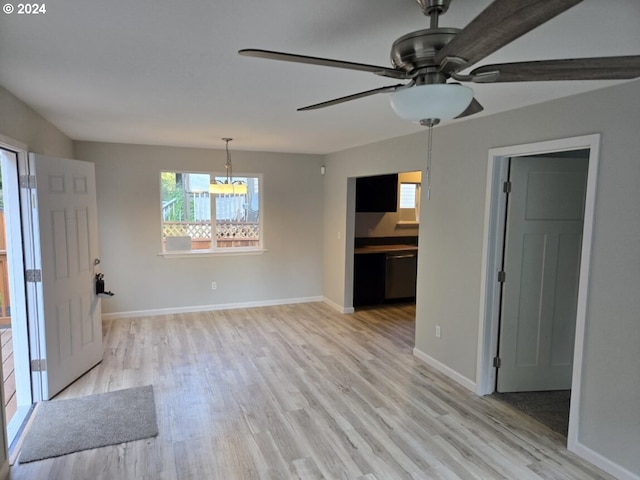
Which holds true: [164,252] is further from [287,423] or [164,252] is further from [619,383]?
[619,383]

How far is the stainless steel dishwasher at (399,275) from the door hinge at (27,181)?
4684 mm

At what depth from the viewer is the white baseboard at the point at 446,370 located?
3.56 m

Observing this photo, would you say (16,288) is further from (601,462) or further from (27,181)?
(601,462)

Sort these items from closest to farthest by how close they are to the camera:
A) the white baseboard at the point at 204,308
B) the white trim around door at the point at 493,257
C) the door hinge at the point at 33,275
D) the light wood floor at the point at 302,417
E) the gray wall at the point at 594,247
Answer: the gray wall at the point at 594,247
the light wood floor at the point at 302,417
the white trim around door at the point at 493,257
the door hinge at the point at 33,275
the white baseboard at the point at 204,308

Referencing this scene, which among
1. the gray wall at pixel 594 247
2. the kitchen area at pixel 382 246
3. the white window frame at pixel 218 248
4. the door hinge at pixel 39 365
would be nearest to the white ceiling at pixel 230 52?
the gray wall at pixel 594 247

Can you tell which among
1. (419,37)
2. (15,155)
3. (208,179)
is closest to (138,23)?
(419,37)

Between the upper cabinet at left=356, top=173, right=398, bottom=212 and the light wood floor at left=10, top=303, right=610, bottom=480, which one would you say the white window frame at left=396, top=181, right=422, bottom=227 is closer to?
the upper cabinet at left=356, top=173, right=398, bottom=212

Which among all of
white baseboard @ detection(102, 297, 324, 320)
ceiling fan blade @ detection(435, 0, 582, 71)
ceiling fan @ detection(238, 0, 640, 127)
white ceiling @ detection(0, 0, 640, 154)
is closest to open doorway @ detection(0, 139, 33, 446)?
white ceiling @ detection(0, 0, 640, 154)

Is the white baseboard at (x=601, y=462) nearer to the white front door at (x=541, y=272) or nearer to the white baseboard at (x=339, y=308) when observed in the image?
the white front door at (x=541, y=272)

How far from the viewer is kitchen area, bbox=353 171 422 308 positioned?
618 cm

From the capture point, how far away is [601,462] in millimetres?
2473

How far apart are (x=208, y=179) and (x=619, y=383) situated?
522 cm

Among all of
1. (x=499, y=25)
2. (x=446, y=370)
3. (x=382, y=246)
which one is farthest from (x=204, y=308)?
(x=499, y=25)

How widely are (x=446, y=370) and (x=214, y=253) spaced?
3646 mm
